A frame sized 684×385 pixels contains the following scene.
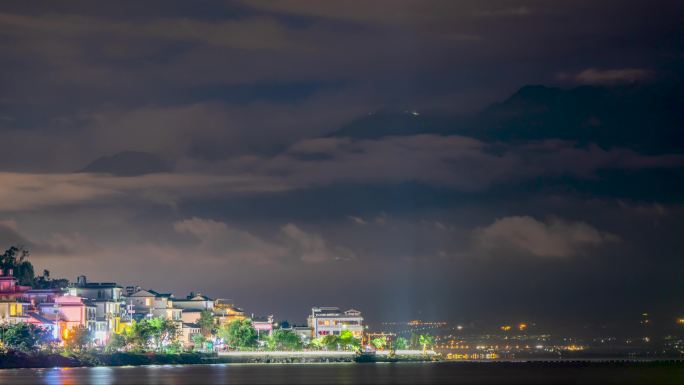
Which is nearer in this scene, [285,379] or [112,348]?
[285,379]

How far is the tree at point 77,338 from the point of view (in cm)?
17023

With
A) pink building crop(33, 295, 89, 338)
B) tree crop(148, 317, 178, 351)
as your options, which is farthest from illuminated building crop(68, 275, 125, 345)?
tree crop(148, 317, 178, 351)

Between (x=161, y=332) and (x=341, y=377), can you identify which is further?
(x=161, y=332)

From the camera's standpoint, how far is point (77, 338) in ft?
563

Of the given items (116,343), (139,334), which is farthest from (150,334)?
(116,343)

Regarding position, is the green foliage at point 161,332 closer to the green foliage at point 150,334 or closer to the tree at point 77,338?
the green foliage at point 150,334

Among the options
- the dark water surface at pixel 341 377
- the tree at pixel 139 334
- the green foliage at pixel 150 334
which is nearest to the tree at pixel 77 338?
the tree at pixel 139 334

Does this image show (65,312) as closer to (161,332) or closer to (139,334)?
(139,334)

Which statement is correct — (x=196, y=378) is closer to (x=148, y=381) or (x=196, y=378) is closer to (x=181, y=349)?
(x=148, y=381)

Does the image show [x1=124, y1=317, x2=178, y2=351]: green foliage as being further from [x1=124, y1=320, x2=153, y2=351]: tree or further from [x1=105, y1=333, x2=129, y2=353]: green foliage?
[x1=105, y1=333, x2=129, y2=353]: green foliage

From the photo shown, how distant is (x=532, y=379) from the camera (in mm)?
137750

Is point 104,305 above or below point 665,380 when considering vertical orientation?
above

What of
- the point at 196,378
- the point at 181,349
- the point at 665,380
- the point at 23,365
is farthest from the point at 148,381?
the point at 181,349

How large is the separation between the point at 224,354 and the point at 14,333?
50.8 m
